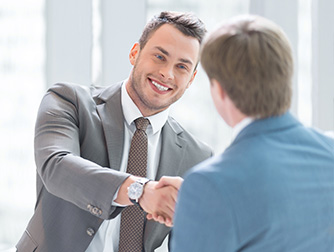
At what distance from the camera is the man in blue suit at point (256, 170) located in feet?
3.24

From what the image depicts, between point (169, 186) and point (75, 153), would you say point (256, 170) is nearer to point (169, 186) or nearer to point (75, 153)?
point (169, 186)

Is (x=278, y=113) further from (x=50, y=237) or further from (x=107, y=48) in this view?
(x=107, y=48)

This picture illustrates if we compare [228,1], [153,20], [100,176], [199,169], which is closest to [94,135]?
[100,176]

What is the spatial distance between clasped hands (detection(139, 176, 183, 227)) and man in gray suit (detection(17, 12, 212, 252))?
0.24 m

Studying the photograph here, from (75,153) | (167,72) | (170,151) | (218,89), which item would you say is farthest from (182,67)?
(218,89)

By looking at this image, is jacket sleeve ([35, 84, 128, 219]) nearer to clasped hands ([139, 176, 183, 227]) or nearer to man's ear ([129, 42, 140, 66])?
clasped hands ([139, 176, 183, 227])

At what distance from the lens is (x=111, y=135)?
79.9 inches

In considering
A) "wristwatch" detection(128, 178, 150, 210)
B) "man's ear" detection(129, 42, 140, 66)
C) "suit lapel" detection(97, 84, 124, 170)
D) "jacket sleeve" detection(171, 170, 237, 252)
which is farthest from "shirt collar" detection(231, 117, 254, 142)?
"man's ear" detection(129, 42, 140, 66)

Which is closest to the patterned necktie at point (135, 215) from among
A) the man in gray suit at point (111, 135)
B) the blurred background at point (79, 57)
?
the man in gray suit at point (111, 135)

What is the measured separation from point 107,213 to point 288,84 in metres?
0.79

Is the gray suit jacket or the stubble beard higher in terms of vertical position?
the stubble beard

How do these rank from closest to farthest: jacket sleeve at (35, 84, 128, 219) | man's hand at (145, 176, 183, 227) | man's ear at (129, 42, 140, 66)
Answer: man's hand at (145, 176, 183, 227)
jacket sleeve at (35, 84, 128, 219)
man's ear at (129, 42, 140, 66)

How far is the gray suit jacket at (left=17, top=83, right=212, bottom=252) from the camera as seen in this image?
1825 mm

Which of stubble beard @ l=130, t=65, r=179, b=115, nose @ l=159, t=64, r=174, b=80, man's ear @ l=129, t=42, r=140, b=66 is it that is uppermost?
man's ear @ l=129, t=42, r=140, b=66
